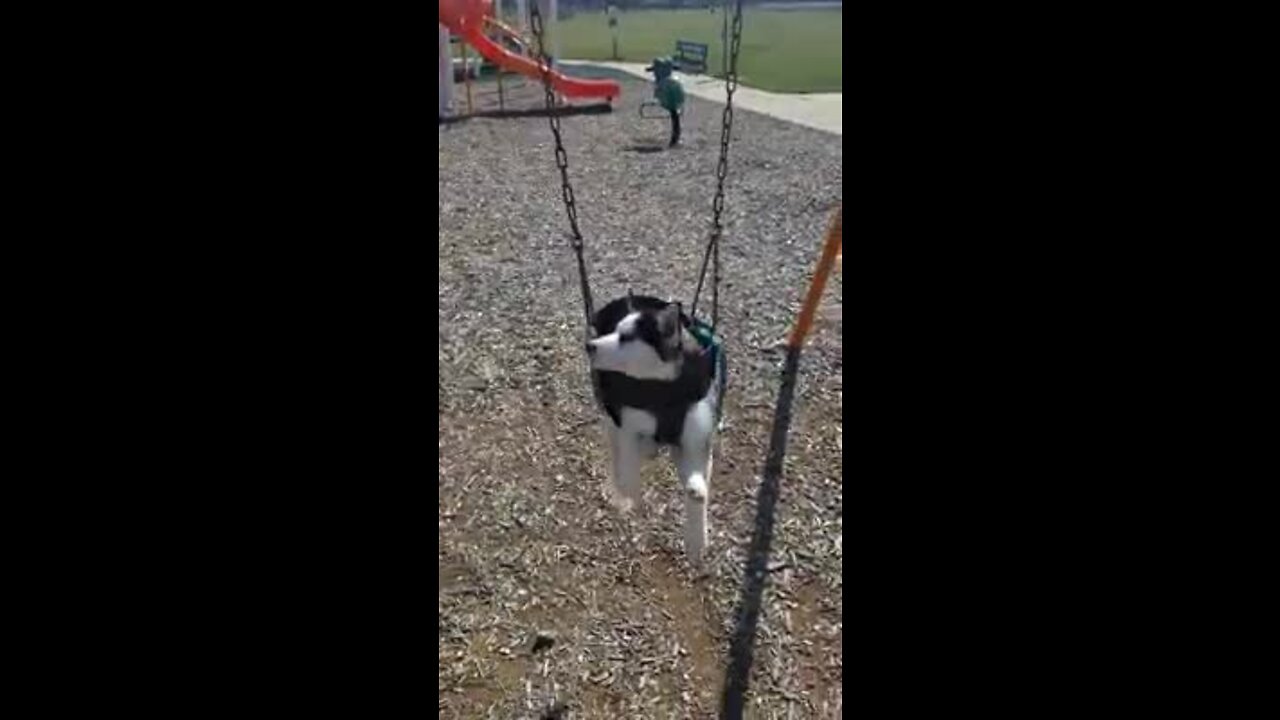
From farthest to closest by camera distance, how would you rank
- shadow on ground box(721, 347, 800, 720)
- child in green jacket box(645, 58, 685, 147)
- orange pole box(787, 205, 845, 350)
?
child in green jacket box(645, 58, 685, 147), orange pole box(787, 205, 845, 350), shadow on ground box(721, 347, 800, 720)

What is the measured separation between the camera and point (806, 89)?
42.5 ft

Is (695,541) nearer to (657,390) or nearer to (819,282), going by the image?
(657,390)

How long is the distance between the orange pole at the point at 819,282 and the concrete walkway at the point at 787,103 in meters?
5.24

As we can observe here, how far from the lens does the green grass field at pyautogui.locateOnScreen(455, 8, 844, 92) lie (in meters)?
14.6

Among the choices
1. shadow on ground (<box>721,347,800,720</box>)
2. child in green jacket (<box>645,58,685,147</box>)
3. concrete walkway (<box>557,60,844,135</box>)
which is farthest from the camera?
concrete walkway (<box>557,60,844,135</box>)

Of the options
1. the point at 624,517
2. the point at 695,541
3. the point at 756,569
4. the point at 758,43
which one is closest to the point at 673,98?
the point at 624,517

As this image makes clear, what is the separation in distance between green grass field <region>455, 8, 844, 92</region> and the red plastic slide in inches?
69.3

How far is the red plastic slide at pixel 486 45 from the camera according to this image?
10.1 metres

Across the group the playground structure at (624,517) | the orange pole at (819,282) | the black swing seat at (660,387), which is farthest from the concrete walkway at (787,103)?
the black swing seat at (660,387)

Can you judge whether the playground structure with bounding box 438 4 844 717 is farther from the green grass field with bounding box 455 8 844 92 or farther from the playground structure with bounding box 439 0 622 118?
the playground structure with bounding box 439 0 622 118

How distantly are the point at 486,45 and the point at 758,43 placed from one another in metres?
14.0

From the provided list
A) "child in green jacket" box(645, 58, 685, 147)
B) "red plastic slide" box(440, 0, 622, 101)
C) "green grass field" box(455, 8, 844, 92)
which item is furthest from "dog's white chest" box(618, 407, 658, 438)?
"red plastic slide" box(440, 0, 622, 101)
